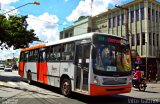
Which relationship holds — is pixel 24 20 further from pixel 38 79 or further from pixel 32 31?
pixel 38 79

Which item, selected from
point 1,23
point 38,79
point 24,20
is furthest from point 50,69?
point 24,20

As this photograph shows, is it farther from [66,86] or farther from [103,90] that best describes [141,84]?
[103,90]

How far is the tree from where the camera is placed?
1150 inches

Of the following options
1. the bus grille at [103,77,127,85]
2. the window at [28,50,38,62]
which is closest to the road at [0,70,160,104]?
the bus grille at [103,77,127,85]

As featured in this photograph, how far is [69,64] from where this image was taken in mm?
13984

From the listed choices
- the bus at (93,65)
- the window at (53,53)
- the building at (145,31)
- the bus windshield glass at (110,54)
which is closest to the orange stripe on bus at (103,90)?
the bus at (93,65)

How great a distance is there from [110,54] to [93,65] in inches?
41.1

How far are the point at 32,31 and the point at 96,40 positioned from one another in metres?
22.8

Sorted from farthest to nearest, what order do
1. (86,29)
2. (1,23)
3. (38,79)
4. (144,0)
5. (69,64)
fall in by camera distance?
1. (86,29)
2. (144,0)
3. (1,23)
4. (38,79)
5. (69,64)

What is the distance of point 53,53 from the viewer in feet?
53.8

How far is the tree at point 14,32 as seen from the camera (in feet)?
95.8

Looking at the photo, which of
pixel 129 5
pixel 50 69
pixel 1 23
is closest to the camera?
pixel 50 69

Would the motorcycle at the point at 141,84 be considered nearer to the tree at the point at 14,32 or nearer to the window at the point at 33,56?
the window at the point at 33,56

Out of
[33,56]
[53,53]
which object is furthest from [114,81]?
[33,56]
